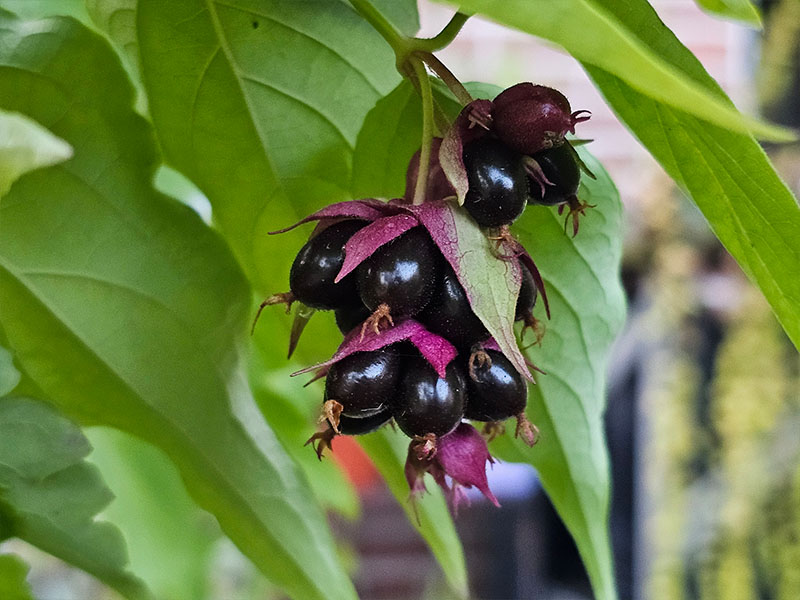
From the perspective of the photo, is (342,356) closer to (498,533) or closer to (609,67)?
(609,67)

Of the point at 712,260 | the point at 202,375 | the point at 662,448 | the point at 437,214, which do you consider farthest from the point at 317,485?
the point at 712,260

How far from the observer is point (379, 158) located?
31cm

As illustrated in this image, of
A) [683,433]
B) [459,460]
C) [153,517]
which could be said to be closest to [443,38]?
[459,460]

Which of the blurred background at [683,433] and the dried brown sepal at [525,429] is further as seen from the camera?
the blurred background at [683,433]

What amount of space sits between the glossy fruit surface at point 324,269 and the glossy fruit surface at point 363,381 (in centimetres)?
2

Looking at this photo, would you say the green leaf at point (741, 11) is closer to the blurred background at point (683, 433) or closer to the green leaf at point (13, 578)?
the green leaf at point (13, 578)

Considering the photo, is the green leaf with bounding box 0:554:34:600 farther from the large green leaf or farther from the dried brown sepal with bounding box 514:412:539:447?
the dried brown sepal with bounding box 514:412:539:447

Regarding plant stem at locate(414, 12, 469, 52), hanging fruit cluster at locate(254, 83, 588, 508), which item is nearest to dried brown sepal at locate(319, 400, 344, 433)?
hanging fruit cluster at locate(254, 83, 588, 508)

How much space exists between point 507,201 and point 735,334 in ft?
3.45

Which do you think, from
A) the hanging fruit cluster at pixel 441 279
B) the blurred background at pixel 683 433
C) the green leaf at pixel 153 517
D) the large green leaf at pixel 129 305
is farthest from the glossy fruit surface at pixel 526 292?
the blurred background at pixel 683 433

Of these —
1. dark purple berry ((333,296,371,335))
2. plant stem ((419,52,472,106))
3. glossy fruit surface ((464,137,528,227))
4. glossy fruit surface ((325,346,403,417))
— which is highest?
plant stem ((419,52,472,106))

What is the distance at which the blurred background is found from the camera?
1.11 meters

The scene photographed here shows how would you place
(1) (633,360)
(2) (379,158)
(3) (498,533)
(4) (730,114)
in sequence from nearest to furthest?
(4) (730,114) < (2) (379,158) < (1) (633,360) < (3) (498,533)

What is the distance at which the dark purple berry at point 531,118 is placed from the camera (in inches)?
9.5
